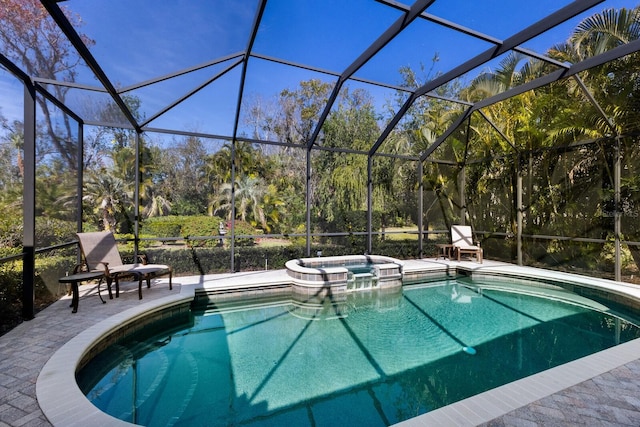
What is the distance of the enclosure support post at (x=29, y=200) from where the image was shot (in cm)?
417

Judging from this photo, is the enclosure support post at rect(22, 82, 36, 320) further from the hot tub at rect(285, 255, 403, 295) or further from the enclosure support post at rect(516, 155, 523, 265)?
the enclosure support post at rect(516, 155, 523, 265)

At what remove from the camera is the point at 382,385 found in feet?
11.4

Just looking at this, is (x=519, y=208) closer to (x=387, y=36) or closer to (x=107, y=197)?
(x=387, y=36)

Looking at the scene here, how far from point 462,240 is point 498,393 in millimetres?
8089

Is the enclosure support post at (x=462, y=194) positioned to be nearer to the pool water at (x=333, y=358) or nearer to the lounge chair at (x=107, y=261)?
the pool water at (x=333, y=358)

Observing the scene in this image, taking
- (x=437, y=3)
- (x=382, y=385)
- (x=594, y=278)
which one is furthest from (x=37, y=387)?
(x=594, y=278)

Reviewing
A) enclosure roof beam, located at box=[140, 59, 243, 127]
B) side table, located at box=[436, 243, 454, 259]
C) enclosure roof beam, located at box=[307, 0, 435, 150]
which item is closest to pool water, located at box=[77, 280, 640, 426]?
side table, located at box=[436, 243, 454, 259]

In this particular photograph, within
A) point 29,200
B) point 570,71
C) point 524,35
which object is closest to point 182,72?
point 29,200

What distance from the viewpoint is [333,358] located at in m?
4.12

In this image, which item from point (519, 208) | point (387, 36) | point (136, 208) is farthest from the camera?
point (519, 208)

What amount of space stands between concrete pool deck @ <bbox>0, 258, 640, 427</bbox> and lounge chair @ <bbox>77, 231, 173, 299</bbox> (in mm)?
1060

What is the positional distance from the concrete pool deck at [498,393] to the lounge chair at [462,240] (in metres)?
5.96

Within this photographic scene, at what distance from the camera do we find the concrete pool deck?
2305 mm

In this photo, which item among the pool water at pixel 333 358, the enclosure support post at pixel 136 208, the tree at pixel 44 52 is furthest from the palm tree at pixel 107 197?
the pool water at pixel 333 358
